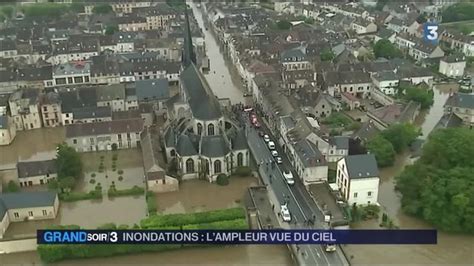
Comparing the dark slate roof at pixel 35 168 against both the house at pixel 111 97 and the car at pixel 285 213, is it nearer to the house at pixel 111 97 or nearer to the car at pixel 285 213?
the house at pixel 111 97

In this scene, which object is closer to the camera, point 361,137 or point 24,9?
point 361,137

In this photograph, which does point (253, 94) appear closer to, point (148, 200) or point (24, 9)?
point (148, 200)

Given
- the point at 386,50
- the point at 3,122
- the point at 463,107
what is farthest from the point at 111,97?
the point at 386,50

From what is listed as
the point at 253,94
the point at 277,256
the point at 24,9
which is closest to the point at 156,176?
the point at 277,256

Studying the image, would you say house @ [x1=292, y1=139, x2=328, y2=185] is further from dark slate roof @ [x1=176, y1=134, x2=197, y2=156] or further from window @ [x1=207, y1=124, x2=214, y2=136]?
dark slate roof @ [x1=176, y1=134, x2=197, y2=156]

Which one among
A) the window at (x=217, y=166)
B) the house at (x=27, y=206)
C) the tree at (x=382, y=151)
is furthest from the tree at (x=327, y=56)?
the house at (x=27, y=206)

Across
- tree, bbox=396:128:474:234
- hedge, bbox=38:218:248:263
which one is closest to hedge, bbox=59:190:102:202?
hedge, bbox=38:218:248:263
